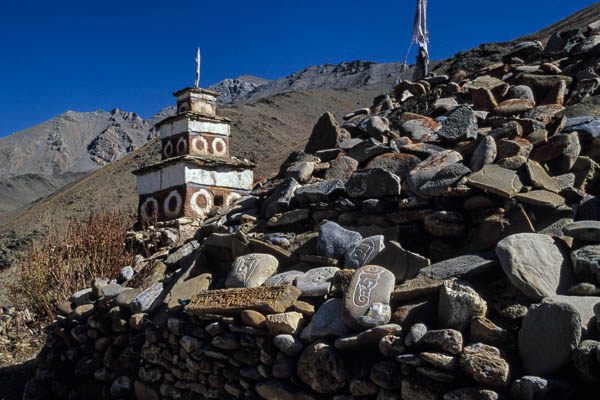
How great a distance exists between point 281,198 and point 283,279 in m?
1.41

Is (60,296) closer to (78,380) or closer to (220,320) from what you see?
(78,380)

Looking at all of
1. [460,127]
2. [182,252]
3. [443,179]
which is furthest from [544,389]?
[182,252]

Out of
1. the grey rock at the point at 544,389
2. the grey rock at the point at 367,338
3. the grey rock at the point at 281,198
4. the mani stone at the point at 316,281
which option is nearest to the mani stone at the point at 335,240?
the mani stone at the point at 316,281

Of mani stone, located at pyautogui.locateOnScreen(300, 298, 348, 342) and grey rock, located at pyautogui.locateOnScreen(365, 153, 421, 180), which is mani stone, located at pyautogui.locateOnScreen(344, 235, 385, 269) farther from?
grey rock, located at pyautogui.locateOnScreen(365, 153, 421, 180)

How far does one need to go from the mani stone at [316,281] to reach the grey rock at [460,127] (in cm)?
200

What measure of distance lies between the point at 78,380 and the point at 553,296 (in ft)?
15.3

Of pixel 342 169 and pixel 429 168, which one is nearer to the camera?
pixel 429 168

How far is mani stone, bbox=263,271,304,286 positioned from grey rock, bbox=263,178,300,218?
118 cm

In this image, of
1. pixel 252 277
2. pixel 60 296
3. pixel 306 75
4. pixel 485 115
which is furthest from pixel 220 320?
pixel 306 75

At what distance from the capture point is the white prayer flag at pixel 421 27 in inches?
562

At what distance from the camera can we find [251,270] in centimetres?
416

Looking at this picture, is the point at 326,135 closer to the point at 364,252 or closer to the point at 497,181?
the point at 364,252

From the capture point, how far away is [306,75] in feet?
286

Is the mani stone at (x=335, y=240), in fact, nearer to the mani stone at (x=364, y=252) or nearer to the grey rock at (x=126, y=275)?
the mani stone at (x=364, y=252)
